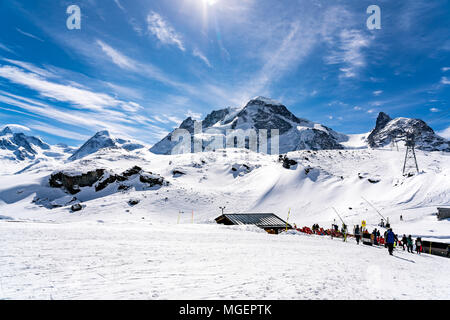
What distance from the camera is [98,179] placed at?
78188 mm

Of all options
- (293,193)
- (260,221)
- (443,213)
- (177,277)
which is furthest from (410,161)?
(177,277)

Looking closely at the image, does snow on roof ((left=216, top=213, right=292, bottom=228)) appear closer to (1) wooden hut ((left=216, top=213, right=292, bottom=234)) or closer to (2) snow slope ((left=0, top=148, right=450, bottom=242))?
(1) wooden hut ((left=216, top=213, right=292, bottom=234))

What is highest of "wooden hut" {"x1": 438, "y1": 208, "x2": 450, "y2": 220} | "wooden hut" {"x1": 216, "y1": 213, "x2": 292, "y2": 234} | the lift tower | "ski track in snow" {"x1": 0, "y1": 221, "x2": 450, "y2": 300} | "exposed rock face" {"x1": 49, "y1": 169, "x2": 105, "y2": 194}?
the lift tower

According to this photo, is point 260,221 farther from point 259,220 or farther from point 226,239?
point 226,239

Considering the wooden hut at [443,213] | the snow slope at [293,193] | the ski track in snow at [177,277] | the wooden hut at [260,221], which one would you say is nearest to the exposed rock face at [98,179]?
the snow slope at [293,193]

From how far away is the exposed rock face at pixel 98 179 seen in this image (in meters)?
72.2

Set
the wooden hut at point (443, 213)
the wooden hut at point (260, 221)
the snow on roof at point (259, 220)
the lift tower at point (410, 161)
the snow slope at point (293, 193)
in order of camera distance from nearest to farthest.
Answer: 1. the wooden hut at point (260, 221)
2. the snow on roof at point (259, 220)
3. the wooden hut at point (443, 213)
4. the snow slope at point (293, 193)
5. the lift tower at point (410, 161)

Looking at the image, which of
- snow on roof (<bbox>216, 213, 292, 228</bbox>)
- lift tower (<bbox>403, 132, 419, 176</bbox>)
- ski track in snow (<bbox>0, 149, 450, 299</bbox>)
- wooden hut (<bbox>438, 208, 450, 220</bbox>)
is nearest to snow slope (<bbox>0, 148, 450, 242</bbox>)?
ski track in snow (<bbox>0, 149, 450, 299</bbox>)

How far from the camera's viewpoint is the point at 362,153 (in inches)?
3580

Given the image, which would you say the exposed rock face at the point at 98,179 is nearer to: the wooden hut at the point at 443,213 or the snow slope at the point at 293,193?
the snow slope at the point at 293,193

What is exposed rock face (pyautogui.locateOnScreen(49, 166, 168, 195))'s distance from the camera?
72188mm

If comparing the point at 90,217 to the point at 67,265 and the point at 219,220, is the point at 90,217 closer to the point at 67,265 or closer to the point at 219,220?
the point at 219,220

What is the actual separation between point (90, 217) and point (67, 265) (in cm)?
5174
